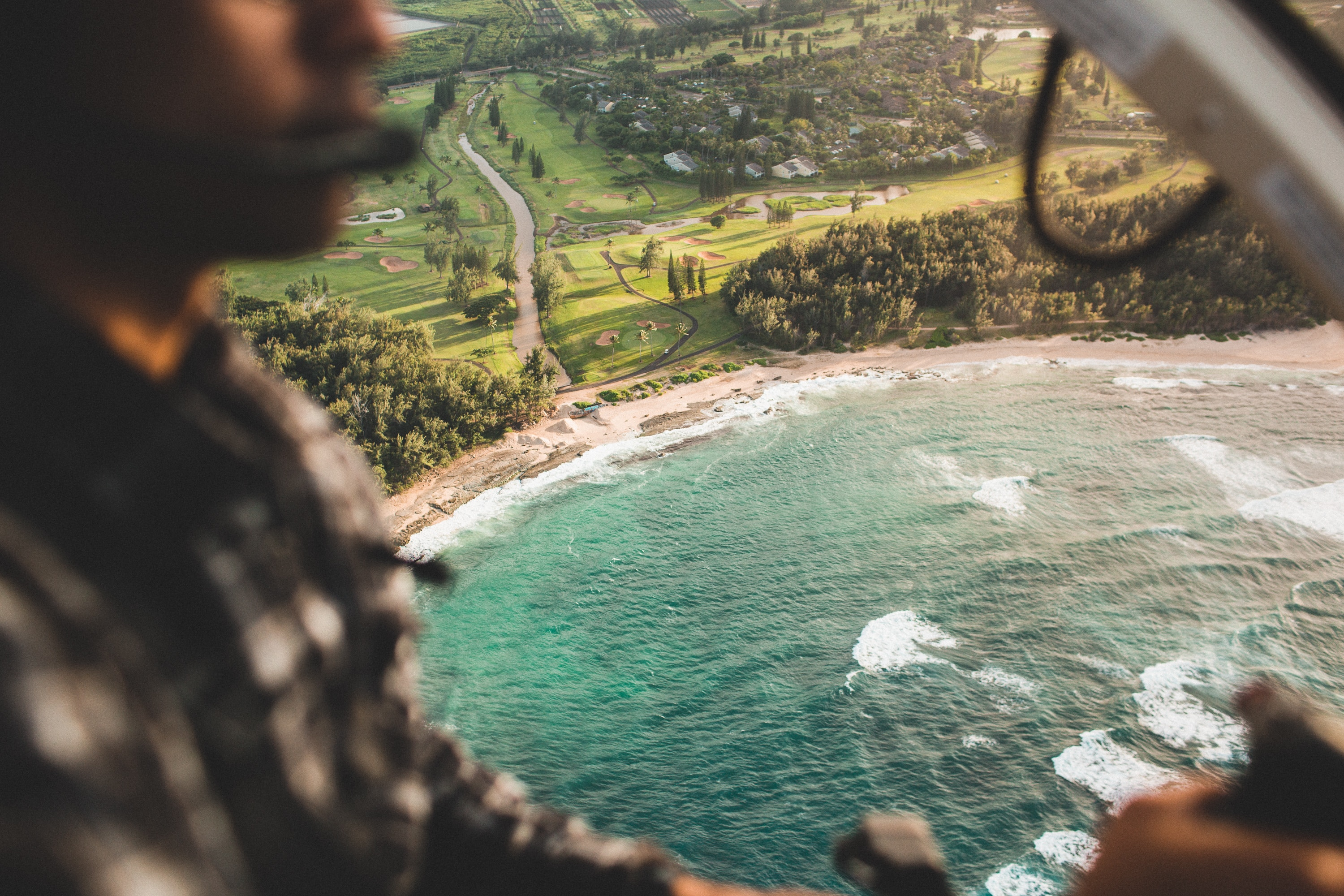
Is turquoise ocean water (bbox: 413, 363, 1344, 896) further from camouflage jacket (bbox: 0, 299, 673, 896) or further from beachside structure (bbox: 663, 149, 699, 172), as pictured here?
beachside structure (bbox: 663, 149, 699, 172)

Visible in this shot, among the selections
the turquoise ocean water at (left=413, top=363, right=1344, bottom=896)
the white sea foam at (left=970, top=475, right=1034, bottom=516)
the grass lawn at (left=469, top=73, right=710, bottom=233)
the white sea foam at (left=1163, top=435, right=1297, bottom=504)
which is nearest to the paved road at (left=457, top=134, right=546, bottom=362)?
the grass lawn at (left=469, top=73, right=710, bottom=233)

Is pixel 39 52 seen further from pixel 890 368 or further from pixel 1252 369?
pixel 1252 369

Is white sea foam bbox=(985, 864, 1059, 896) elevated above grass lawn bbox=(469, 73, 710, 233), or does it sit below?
below

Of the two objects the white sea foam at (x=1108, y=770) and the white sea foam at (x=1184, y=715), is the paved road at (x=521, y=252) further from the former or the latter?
the white sea foam at (x=1184, y=715)

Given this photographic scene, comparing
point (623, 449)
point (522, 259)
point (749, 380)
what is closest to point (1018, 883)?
point (623, 449)

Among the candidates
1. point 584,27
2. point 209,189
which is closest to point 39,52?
point 209,189

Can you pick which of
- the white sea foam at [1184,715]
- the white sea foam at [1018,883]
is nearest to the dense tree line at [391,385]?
the white sea foam at [1018,883]
